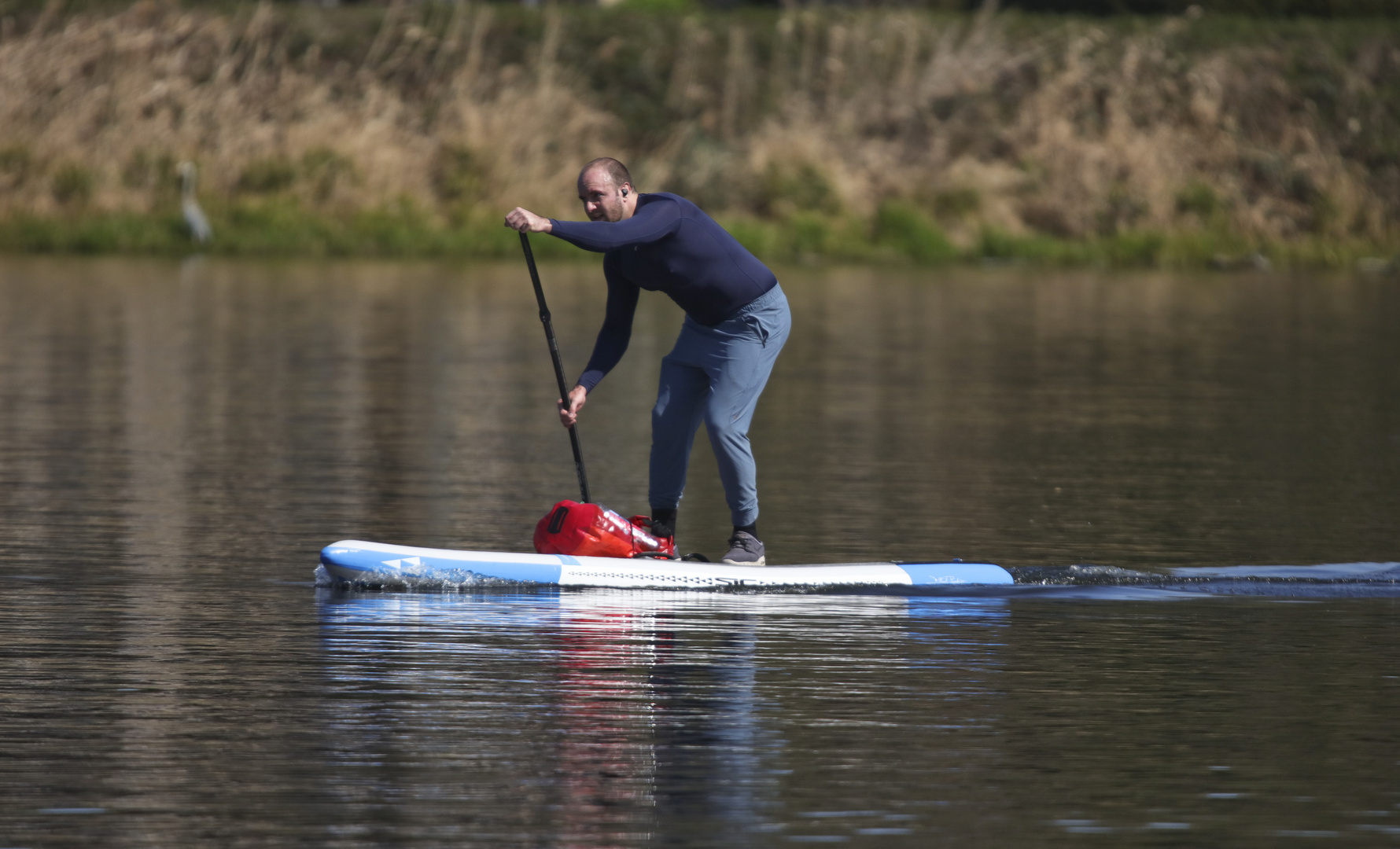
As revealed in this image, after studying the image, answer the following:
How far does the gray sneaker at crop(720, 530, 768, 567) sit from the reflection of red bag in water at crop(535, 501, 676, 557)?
0.30 meters

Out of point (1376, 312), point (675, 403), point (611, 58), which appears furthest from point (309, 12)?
point (675, 403)

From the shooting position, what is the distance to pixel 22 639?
24.4 feet

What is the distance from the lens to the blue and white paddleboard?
8734mm

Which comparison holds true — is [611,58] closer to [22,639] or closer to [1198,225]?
[1198,225]

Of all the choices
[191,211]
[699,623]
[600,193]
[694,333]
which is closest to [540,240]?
[191,211]

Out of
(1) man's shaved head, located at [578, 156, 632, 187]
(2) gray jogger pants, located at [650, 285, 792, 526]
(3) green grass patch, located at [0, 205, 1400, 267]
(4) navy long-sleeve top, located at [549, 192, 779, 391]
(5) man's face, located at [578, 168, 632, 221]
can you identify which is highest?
(3) green grass patch, located at [0, 205, 1400, 267]

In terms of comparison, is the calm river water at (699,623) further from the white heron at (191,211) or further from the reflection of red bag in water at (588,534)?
the white heron at (191,211)

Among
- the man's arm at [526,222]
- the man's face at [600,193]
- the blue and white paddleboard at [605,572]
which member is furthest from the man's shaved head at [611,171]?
the blue and white paddleboard at [605,572]

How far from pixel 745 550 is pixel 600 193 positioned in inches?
60.4

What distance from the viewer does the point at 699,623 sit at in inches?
323

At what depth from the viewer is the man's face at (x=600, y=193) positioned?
891 centimetres

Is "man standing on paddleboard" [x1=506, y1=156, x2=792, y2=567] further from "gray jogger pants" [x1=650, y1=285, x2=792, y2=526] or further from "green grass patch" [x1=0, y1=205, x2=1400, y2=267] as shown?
"green grass patch" [x1=0, y1=205, x2=1400, y2=267]

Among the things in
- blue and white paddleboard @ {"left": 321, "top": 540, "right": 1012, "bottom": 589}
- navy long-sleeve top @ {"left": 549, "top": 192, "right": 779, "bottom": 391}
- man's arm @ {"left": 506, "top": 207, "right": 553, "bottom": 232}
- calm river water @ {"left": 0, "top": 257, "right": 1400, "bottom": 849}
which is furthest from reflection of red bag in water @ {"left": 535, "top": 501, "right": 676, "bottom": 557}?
man's arm @ {"left": 506, "top": 207, "right": 553, "bottom": 232}

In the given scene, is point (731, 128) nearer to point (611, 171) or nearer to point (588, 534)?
point (611, 171)
